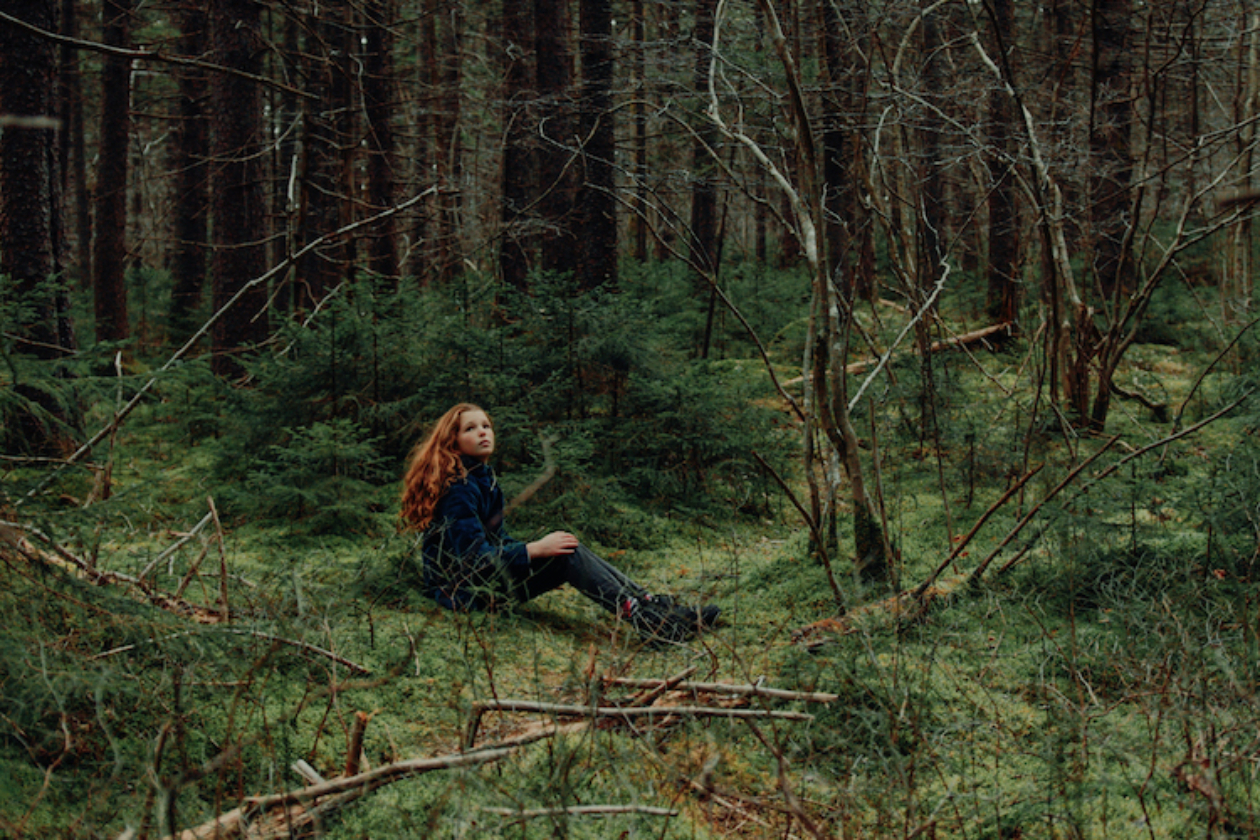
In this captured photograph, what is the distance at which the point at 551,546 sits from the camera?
4406 mm

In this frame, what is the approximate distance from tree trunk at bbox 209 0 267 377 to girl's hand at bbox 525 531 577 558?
18.5ft

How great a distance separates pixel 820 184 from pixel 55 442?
5764mm

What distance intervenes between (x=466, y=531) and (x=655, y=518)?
2088 mm

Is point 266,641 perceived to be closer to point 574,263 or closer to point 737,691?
point 737,691

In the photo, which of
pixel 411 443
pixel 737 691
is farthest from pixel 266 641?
pixel 411 443

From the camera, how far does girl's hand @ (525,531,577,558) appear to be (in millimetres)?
4406

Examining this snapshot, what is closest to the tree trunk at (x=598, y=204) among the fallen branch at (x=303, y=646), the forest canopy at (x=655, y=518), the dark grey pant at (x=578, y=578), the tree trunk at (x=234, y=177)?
the forest canopy at (x=655, y=518)

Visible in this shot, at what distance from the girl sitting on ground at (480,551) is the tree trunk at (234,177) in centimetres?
502

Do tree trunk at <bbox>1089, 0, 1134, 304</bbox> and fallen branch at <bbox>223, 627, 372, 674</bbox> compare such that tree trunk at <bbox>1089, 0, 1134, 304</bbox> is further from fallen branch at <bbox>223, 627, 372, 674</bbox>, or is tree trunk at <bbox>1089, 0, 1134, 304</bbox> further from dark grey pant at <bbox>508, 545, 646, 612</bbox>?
fallen branch at <bbox>223, 627, 372, 674</bbox>

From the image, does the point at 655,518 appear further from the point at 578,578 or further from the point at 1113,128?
the point at 1113,128

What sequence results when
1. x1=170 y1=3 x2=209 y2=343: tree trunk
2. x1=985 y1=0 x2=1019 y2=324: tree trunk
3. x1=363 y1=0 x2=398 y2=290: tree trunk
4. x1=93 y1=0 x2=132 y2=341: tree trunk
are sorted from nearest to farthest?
x1=985 y1=0 x2=1019 y2=324: tree trunk
x1=363 y1=0 x2=398 y2=290: tree trunk
x1=93 y1=0 x2=132 y2=341: tree trunk
x1=170 y1=3 x2=209 y2=343: tree trunk

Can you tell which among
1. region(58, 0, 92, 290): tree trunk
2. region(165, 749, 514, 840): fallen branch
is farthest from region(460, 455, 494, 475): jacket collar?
region(58, 0, 92, 290): tree trunk

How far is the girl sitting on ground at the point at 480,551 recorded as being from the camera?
14.2 feet

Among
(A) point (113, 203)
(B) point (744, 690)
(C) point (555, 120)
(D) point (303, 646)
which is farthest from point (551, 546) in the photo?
(A) point (113, 203)
